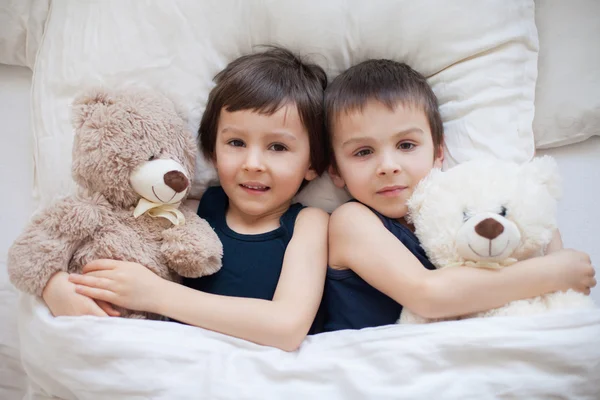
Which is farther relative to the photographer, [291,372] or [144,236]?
[144,236]

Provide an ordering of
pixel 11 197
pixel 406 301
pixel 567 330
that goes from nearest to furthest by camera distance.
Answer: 1. pixel 567 330
2. pixel 406 301
3. pixel 11 197

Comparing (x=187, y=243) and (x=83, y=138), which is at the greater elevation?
(x=83, y=138)

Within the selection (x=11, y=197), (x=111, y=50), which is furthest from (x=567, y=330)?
(x=11, y=197)

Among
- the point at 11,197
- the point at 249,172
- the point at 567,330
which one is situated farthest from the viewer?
the point at 11,197

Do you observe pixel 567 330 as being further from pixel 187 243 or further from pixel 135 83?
pixel 135 83

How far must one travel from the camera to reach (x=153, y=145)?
887 millimetres

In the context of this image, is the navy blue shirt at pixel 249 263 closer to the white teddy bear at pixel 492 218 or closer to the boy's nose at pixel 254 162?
the boy's nose at pixel 254 162

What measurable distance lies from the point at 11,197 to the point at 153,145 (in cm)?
49

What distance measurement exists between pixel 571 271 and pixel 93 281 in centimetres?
80

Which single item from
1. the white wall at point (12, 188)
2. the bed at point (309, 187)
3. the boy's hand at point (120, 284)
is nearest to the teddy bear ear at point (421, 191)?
the bed at point (309, 187)

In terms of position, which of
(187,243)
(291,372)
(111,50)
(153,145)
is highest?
(111,50)

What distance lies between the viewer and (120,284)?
85 centimetres

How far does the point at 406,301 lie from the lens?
2.86ft

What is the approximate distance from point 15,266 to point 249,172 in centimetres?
43
